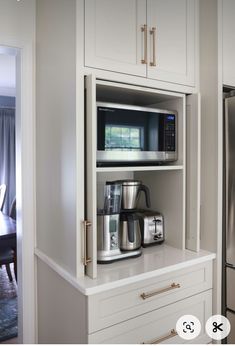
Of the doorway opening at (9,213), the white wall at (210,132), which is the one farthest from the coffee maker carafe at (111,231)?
the doorway opening at (9,213)

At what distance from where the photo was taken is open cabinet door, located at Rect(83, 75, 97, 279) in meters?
1.17

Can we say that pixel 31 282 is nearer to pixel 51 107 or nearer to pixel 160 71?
pixel 51 107

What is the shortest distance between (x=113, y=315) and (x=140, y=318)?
0.49 ft

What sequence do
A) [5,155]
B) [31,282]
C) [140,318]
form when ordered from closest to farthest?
[140,318] < [31,282] < [5,155]

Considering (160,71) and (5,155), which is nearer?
(160,71)

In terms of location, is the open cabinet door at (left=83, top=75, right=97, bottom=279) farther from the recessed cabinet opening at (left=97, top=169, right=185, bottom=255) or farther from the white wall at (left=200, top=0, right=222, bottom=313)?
the white wall at (left=200, top=0, right=222, bottom=313)

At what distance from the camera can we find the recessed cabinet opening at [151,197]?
1.36 metres

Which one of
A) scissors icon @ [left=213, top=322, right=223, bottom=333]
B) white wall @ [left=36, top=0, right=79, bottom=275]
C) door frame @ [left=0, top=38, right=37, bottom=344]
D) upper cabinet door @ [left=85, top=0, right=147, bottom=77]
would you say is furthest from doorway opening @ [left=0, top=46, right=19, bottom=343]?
scissors icon @ [left=213, top=322, right=223, bottom=333]

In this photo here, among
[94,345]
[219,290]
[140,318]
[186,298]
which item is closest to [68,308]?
[94,345]

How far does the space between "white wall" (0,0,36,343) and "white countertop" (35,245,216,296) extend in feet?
0.45

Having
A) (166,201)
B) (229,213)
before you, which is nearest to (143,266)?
(166,201)

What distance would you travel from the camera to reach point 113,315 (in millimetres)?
1177

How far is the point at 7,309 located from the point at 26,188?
1.47 meters

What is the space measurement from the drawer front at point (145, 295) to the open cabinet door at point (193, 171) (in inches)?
6.7
